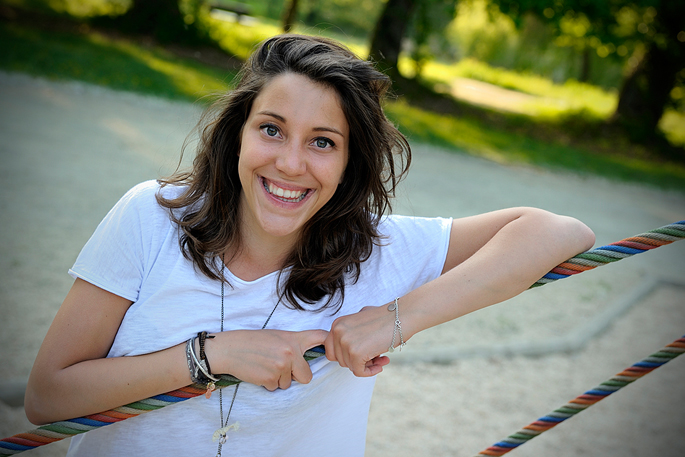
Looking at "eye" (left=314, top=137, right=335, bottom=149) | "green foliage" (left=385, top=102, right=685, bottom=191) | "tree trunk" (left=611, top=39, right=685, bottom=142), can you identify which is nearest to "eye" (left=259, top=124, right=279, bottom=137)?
"eye" (left=314, top=137, right=335, bottom=149)

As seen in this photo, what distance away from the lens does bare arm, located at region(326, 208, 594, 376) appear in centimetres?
166

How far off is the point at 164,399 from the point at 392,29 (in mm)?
15620

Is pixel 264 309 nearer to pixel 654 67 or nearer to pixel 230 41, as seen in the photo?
pixel 230 41

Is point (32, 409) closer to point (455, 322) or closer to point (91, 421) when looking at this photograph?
point (91, 421)

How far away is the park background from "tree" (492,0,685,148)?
0.05 meters

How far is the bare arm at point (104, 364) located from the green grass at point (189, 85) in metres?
10.0

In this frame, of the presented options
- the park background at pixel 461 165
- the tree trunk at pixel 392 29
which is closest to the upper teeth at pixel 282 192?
the park background at pixel 461 165

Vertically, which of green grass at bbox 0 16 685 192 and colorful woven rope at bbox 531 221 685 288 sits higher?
green grass at bbox 0 16 685 192

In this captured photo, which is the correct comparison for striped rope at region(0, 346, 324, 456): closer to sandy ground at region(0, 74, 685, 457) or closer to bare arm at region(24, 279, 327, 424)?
bare arm at region(24, 279, 327, 424)

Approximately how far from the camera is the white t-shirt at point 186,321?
1.64 metres

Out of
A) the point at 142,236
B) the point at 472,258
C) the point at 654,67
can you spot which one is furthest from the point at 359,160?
the point at 654,67

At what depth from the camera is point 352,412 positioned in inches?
78.7

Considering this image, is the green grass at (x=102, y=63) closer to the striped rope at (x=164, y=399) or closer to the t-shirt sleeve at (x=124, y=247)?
the t-shirt sleeve at (x=124, y=247)

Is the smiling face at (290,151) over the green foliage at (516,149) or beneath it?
beneath
